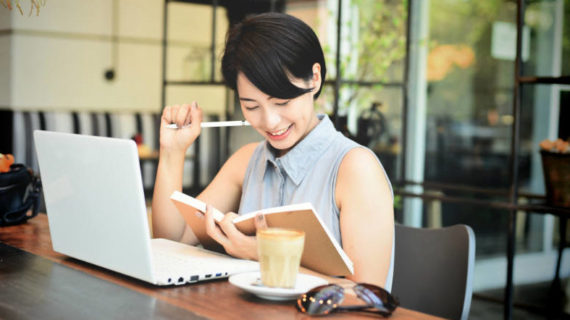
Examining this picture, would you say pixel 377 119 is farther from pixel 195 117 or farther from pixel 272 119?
pixel 272 119

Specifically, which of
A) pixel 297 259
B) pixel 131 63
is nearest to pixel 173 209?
pixel 297 259

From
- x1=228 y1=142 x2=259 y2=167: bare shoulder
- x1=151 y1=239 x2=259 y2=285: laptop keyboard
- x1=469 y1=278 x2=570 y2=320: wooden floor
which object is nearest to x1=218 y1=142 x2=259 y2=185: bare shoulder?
x1=228 y1=142 x2=259 y2=167: bare shoulder

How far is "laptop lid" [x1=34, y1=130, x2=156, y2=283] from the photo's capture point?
1052 mm

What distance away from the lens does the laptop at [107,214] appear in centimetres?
106

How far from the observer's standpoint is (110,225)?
1.12m

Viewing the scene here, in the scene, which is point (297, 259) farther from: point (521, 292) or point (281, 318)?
point (521, 292)

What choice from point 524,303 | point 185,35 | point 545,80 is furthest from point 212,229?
point 185,35


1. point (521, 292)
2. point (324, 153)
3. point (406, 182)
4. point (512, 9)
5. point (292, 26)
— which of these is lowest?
point (521, 292)

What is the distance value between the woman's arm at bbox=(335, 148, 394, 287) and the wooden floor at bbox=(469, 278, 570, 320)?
187cm

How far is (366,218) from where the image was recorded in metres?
1.30

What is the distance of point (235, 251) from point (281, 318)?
1.03ft

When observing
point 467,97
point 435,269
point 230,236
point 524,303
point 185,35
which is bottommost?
point 524,303

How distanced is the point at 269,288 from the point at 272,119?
1.64ft

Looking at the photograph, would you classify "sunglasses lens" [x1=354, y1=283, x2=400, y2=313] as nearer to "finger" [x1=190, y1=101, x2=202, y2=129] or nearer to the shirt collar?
the shirt collar
